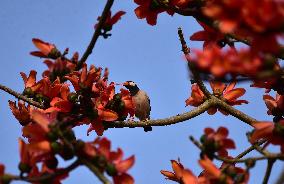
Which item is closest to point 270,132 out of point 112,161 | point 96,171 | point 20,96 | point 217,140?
point 217,140

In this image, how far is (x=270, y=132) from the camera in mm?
2812

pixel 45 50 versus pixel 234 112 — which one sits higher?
pixel 45 50

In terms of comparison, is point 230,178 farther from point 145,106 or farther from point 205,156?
point 145,106

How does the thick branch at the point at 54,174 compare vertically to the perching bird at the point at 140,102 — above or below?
below

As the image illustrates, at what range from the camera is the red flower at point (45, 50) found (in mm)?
3393

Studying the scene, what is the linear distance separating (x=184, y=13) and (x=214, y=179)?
4.59ft

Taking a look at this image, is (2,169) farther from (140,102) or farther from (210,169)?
(140,102)

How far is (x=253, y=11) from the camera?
6.24ft

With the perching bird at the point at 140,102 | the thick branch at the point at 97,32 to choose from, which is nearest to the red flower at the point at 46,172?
the thick branch at the point at 97,32

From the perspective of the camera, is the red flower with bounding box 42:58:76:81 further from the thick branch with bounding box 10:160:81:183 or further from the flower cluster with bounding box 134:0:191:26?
the thick branch with bounding box 10:160:81:183

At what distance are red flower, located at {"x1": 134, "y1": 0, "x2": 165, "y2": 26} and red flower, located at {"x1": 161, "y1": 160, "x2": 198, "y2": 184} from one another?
3.92 feet

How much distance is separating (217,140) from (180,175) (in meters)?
0.77

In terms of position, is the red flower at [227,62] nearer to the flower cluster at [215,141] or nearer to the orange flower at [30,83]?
the flower cluster at [215,141]

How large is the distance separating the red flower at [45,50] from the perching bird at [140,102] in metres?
3.07
